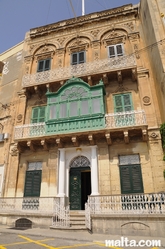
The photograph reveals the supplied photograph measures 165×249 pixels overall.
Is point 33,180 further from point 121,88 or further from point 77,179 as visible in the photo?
point 121,88

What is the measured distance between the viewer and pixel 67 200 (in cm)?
977

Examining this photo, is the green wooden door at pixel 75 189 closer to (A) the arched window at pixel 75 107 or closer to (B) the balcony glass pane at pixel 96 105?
(A) the arched window at pixel 75 107

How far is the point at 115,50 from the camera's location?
13.8 m

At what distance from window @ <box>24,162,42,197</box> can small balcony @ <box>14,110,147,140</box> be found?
2022 mm

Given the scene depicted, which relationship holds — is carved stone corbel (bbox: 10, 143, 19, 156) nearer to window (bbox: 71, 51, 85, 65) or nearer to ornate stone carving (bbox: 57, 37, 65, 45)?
window (bbox: 71, 51, 85, 65)

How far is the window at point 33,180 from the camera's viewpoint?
10797 mm

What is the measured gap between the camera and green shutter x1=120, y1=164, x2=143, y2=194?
9500mm

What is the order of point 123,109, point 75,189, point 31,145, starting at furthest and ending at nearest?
point 123,109 < point 31,145 < point 75,189

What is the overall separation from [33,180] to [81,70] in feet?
27.2

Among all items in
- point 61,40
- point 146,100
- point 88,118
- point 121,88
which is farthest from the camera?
point 61,40

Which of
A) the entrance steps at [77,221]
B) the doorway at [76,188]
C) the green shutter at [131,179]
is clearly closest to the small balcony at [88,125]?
the green shutter at [131,179]

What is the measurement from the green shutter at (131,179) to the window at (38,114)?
6475mm

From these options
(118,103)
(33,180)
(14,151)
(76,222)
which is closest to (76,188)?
(76,222)

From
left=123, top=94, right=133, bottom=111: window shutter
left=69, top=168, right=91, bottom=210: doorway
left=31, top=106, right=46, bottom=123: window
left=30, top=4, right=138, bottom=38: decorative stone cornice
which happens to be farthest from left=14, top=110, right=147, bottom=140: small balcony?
left=30, top=4, right=138, bottom=38: decorative stone cornice
